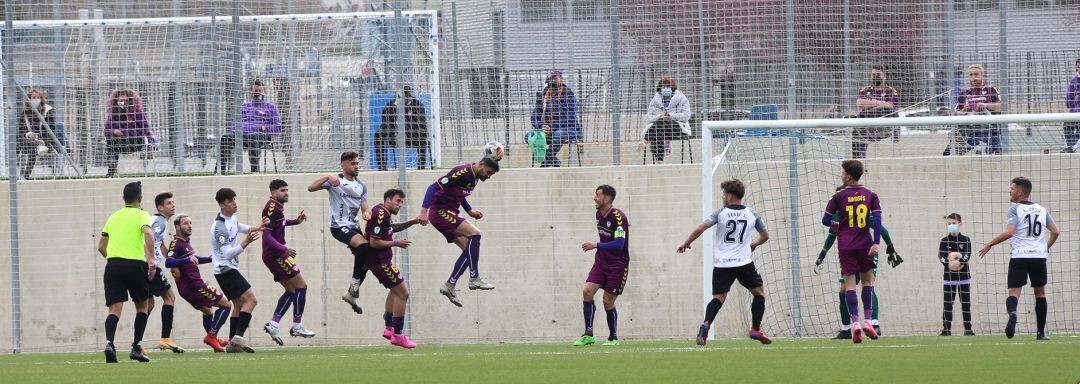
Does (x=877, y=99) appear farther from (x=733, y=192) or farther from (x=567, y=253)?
(x=567, y=253)

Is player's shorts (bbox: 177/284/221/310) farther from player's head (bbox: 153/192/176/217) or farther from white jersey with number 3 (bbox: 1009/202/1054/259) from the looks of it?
white jersey with number 3 (bbox: 1009/202/1054/259)

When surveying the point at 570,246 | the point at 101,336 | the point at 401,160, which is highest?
the point at 401,160

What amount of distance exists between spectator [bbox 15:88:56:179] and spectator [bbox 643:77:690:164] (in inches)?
311

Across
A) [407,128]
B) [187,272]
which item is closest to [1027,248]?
[407,128]

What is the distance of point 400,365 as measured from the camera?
38.0 feet

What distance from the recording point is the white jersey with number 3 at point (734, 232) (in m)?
13.4

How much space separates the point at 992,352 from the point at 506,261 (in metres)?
7.17

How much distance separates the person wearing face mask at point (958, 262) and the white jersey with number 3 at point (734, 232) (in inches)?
151

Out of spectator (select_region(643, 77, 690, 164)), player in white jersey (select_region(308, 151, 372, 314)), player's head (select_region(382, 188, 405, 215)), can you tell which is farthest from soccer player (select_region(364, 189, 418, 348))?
spectator (select_region(643, 77, 690, 164))

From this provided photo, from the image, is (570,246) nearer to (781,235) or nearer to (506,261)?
(506,261)

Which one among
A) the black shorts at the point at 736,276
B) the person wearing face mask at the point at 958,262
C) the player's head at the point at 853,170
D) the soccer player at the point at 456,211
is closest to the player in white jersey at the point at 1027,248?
the player's head at the point at 853,170

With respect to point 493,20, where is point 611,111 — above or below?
below

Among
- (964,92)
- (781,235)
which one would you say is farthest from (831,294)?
(964,92)

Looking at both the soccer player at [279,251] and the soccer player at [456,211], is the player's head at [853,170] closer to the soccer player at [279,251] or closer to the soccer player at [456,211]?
the soccer player at [456,211]
